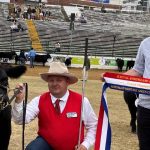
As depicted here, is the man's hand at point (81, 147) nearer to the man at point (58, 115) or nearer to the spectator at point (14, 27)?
the man at point (58, 115)

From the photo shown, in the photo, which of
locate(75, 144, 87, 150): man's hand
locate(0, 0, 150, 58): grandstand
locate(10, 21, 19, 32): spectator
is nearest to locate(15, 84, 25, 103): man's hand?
locate(75, 144, 87, 150): man's hand

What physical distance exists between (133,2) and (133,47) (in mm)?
47961

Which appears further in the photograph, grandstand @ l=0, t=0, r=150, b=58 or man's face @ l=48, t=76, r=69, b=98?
grandstand @ l=0, t=0, r=150, b=58

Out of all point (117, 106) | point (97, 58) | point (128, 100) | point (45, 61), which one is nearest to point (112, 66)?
point (97, 58)

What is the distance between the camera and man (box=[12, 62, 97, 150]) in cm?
375

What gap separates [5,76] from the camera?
3.88m

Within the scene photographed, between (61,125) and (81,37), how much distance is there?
109ft

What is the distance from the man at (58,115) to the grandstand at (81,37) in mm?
29485

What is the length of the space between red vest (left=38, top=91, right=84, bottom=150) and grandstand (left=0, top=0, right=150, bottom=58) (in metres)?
29.5

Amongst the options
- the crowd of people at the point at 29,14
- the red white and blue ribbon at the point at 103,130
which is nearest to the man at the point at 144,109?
the red white and blue ribbon at the point at 103,130

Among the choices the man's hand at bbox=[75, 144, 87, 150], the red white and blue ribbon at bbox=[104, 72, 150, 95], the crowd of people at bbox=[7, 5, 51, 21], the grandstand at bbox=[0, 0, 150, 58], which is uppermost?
the red white and blue ribbon at bbox=[104, 72, 150, 95]

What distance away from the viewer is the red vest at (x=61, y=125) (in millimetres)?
3748

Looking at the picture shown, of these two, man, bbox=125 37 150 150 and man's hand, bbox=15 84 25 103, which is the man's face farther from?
man, bbox=125 37 150 150

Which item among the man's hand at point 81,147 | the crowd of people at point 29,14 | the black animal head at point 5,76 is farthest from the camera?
the crowd of people at point 29,14
